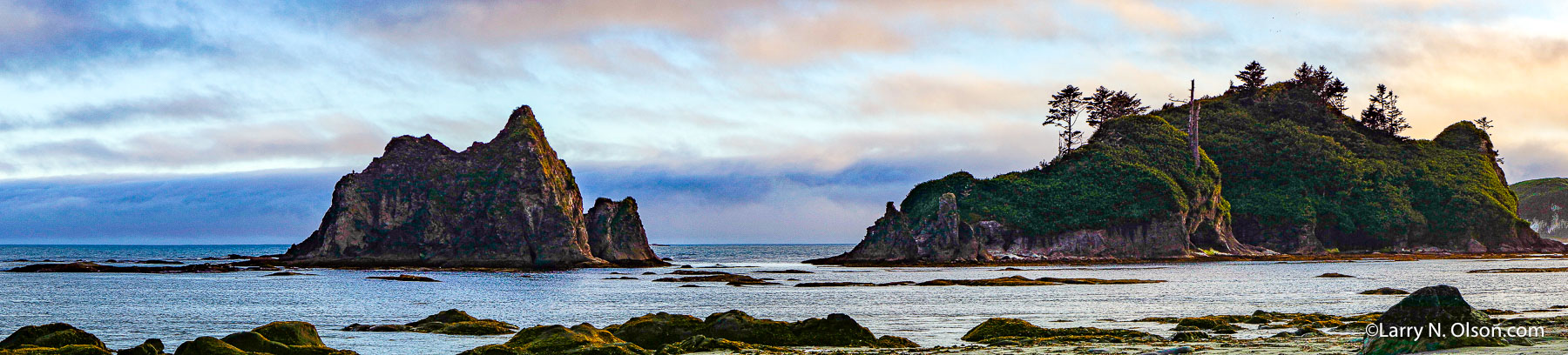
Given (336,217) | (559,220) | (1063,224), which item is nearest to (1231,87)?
(1063,224)

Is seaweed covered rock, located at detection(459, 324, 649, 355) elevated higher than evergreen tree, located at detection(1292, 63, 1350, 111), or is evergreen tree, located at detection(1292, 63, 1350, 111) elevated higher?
evergreen tree, located at detection(1292, 63, 1350, 111)

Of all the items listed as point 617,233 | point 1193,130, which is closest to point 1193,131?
point 1193,130

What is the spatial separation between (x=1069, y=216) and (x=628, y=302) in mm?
95739

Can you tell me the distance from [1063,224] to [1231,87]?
247ft

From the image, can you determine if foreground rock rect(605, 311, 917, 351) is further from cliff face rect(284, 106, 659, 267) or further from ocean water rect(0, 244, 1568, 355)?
cliff face rect(284, 106, 659, 267)

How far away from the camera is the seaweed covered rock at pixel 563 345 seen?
2316 cm

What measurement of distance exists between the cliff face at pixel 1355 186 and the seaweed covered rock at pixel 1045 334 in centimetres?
13505

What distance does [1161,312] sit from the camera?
40719 millimetres

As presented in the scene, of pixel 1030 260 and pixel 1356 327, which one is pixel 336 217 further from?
pixel 1356 327

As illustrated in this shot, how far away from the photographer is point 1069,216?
141000 millimetres

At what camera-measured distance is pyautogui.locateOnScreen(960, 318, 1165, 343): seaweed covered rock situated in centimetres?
2589

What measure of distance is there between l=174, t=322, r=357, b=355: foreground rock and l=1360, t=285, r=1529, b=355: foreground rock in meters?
19.4

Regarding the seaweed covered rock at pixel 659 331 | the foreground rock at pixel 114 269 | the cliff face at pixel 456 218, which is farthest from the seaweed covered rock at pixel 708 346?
the cliff face at pixel 456 218

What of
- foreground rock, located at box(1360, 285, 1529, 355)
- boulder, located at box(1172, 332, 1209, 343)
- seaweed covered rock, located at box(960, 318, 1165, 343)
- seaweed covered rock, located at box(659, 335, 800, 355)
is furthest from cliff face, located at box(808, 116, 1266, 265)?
foreground rock, located at box(1360, 285, 1529, 355)
